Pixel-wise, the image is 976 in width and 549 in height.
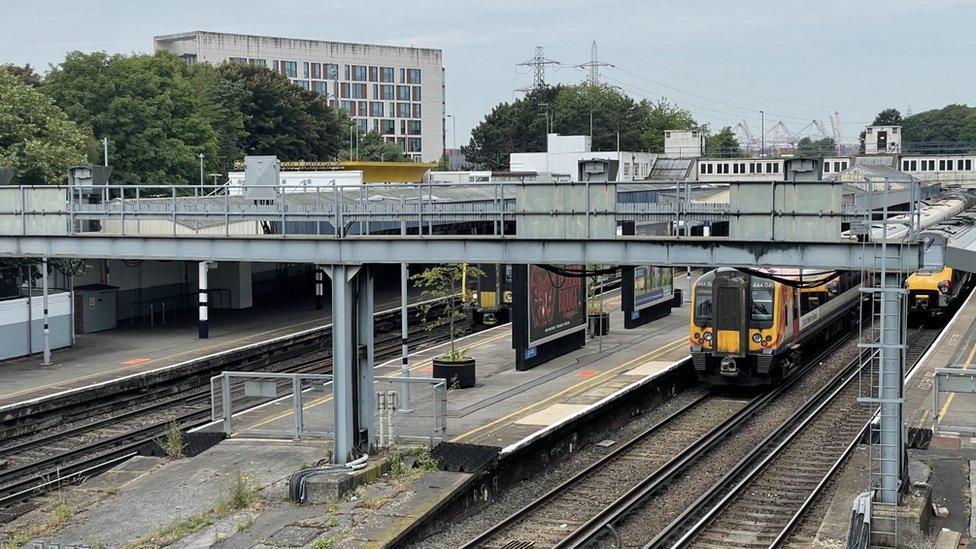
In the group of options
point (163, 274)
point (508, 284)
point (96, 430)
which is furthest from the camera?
point (163, 274)

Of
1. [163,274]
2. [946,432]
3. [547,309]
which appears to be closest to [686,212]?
[946,432]

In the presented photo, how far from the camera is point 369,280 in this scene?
58.9 ft

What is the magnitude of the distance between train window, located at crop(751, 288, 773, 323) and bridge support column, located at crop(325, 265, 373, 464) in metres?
10.0

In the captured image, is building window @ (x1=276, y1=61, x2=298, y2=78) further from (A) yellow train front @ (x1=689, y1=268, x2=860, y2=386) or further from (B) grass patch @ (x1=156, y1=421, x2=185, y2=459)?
(B) grass patch @ (x1=156, y1=421, x2=185, y2=459)

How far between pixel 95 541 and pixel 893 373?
34.8ft

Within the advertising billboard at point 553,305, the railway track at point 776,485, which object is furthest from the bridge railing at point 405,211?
the advertising billboard at point 553,305

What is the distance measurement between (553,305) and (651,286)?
8.42m

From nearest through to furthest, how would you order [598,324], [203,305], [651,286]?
[598,324] → [203,305] → [651,286]

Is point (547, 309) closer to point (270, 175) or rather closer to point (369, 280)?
point (270, 175)

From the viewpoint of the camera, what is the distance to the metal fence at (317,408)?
18500mm

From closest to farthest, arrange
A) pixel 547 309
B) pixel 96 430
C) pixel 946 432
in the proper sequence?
pixel 946 432
pixel 96 430
pixel 547 309

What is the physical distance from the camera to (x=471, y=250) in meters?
17.1

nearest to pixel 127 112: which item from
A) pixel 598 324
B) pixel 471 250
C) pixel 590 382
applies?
pixel 598 324

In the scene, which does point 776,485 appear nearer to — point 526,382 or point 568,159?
point 526,382
